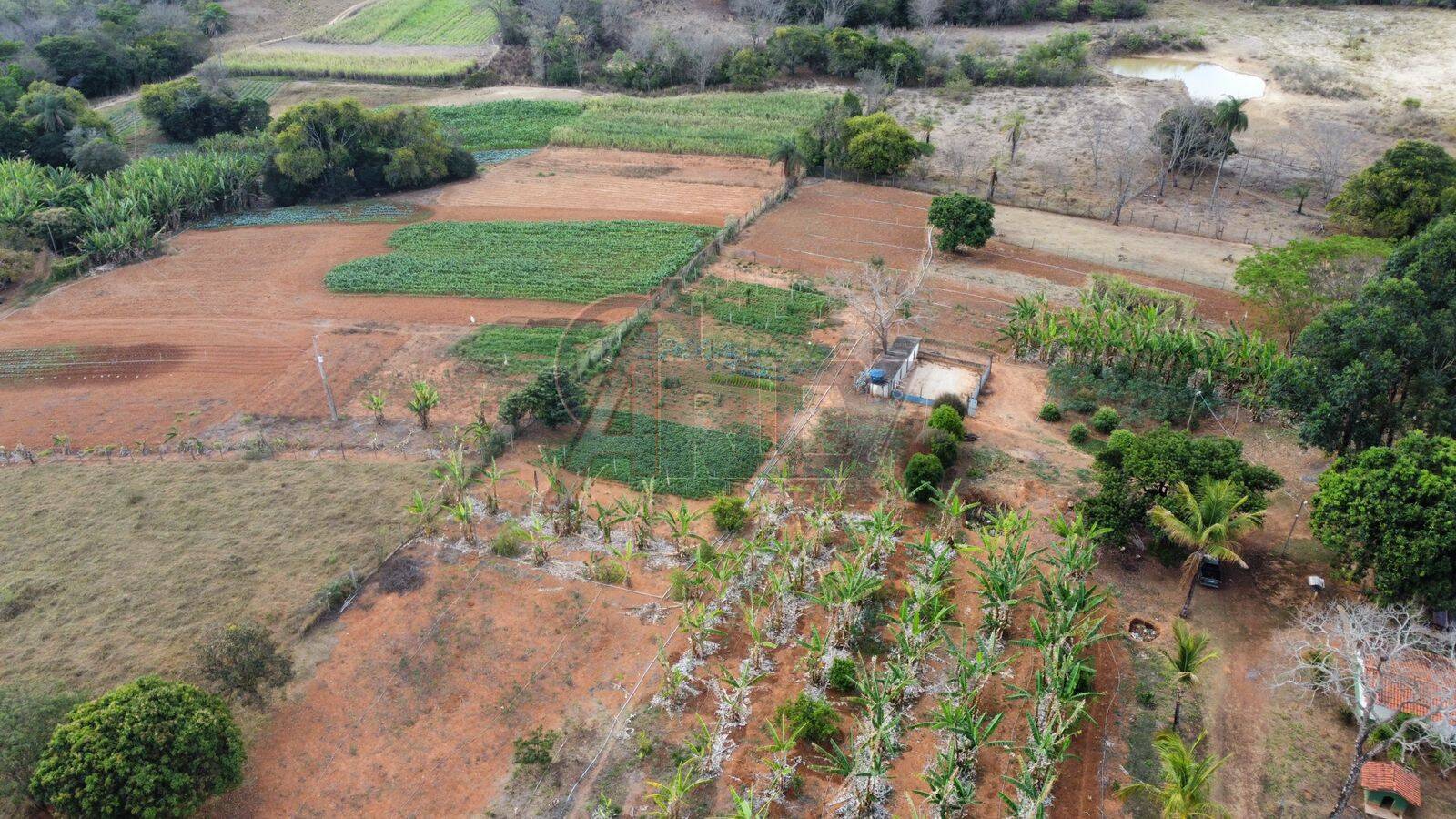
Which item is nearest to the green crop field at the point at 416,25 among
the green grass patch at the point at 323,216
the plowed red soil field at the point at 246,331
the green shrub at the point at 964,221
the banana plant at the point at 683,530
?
the green grass patch at the point at 323,216

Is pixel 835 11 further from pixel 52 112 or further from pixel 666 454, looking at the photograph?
pixel 666 454

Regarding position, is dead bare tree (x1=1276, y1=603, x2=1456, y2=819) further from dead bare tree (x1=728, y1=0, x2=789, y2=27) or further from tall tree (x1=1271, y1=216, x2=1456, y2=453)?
dead bare tree (x1=728, y1=0, x2=789, y2=27)

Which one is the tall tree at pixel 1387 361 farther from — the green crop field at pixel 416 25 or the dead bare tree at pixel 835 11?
the green crop field at pixel 416 25

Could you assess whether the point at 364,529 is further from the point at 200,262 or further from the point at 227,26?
the point at 227,26

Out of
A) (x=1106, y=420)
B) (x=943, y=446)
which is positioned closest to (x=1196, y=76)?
(x=1106, y=420)

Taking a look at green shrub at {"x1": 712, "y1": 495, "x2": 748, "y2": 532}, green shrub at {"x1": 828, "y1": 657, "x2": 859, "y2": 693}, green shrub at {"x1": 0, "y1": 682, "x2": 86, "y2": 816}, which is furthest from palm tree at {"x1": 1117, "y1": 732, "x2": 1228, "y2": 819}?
green shrub at {"x1": 0, "y1": 682, "x2": 86, "y2": 816}

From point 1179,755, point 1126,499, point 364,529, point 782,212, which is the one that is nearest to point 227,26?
point 782,212
